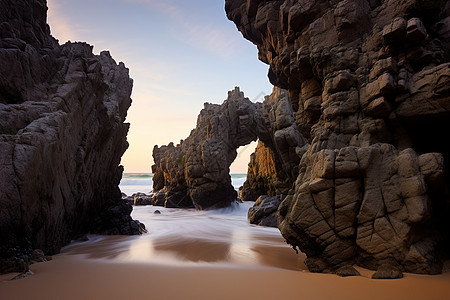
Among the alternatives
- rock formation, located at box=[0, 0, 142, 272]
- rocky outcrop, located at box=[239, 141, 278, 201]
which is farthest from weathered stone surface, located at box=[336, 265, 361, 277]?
rocky outcrop, located at box=[239, 141, 278, 201]

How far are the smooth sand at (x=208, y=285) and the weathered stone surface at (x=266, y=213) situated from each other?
16217mm

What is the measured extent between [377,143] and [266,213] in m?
16.9

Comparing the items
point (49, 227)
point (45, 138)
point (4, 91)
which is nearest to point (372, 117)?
point (45, 138)

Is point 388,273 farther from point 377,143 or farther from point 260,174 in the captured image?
point 260,174

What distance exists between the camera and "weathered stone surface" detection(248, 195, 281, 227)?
22.6m

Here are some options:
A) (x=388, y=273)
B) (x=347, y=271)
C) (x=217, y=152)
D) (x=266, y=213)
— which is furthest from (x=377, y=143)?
(x=217, y=152)

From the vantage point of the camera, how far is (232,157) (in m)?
43.0

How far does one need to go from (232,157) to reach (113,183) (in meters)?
25.0

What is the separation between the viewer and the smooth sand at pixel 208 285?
4.91 metres

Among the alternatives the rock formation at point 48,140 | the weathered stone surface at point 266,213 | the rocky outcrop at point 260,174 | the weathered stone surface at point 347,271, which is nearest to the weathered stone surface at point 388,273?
the weathered stone surface at point 347,271

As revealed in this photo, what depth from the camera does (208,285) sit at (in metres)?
5.57

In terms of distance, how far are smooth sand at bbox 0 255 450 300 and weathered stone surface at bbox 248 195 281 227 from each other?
16.2 m

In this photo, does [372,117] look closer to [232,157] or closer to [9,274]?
[9,274]

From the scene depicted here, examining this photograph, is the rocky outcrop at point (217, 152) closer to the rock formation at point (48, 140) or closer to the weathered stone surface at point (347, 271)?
the rock formation at point (48, 140)
